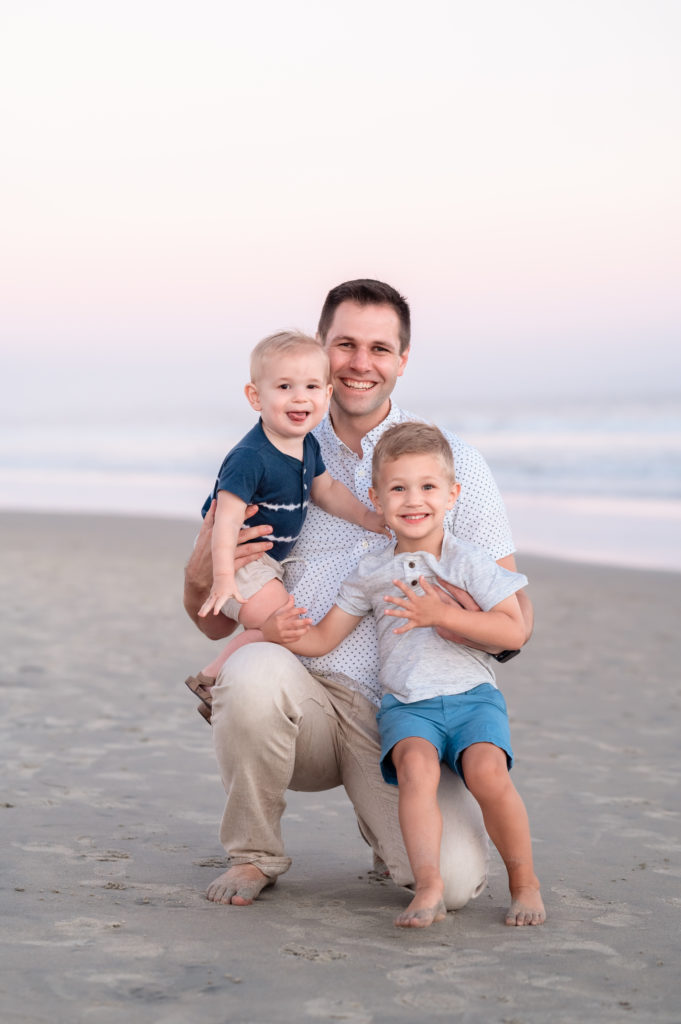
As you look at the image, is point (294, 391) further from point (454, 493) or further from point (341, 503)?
Answer: point (454, 493)

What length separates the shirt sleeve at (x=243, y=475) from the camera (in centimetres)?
375

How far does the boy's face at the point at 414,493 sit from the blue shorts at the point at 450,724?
502 mm

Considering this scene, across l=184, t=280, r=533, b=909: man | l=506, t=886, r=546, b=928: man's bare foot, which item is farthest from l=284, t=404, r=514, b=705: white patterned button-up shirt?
l=506, t=886, r=546, b=928: man's bare foot

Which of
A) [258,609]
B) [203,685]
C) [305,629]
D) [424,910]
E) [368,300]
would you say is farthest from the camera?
[368,300]

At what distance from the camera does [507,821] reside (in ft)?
10.7

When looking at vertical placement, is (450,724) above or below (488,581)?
below

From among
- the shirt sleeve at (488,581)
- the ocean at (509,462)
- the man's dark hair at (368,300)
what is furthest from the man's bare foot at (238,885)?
the ocean at (509,462)

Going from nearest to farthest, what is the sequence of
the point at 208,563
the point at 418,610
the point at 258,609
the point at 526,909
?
the point at 526,909 → the point at 418,610 → the point at 258,609 → the point at 208,563

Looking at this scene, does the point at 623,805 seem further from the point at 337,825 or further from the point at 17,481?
the point at 17,481

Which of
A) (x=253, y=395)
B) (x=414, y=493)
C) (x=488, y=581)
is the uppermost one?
(x=253, y=395)

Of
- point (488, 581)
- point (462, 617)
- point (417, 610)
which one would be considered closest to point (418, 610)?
point (417, 610)

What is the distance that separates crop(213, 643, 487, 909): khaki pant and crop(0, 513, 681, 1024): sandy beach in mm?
137

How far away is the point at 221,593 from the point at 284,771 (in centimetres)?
57

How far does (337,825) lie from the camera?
14.5ft
